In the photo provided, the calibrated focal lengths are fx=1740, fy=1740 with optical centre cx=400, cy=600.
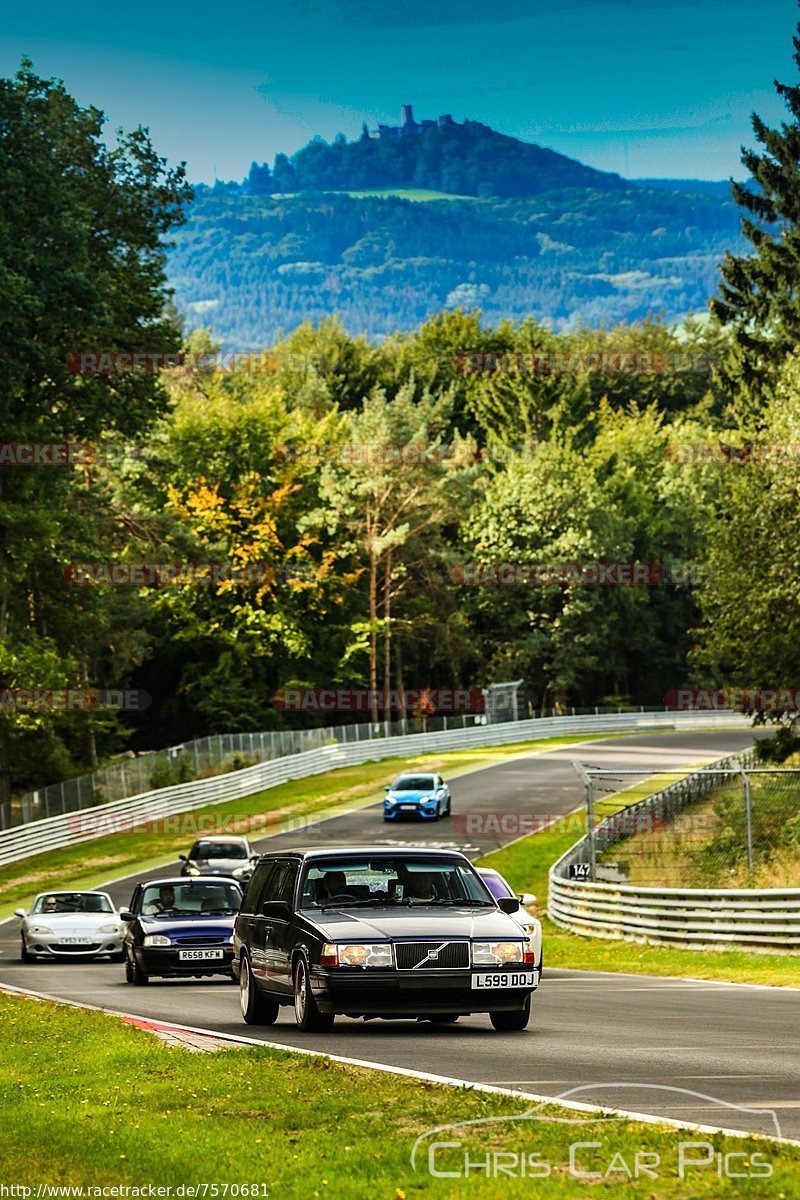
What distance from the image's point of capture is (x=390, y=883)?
576 inches

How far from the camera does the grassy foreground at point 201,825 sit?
48969 millimetres

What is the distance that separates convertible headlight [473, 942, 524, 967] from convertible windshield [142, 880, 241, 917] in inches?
430

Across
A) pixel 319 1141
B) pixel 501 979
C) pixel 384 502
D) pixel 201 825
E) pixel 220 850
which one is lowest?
pixel 201 825

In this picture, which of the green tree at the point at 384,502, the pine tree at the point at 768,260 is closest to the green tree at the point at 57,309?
the pine tree at the point at 768,260

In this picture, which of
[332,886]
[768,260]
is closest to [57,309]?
[768,260]

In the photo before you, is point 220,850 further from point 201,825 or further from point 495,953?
point 495,953

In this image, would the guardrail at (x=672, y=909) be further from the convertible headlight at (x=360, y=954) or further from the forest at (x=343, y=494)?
the convertible headlight at (x=360, y=954)

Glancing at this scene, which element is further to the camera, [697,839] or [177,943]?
[697,839]

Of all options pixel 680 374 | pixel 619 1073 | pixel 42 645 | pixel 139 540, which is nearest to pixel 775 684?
→ pixel 42 645

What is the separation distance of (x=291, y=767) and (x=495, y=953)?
55959 millimetres

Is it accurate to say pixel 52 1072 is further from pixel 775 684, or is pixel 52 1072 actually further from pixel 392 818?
pixel 392 818

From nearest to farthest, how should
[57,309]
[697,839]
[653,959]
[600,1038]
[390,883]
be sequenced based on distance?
[600,1038]
[390,883]
[653,959]
[697,839]
[57,309]

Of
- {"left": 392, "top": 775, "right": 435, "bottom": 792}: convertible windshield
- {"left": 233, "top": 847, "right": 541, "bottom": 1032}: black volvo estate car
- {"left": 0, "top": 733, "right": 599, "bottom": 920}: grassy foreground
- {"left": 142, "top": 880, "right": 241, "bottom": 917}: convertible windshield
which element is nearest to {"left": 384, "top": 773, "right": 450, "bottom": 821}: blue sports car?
{"left": 392, "top": 775, "right": 435, "bottom": 792}: convertible windshield

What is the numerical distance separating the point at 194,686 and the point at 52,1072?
240ft
